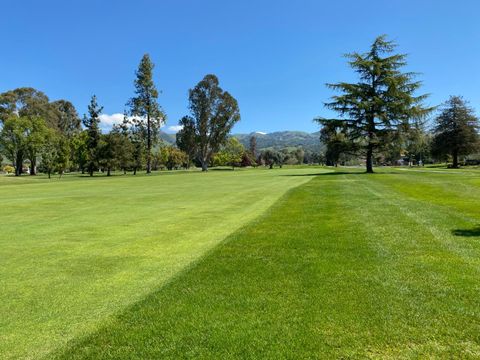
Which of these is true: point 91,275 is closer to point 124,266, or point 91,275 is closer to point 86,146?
point 124,266

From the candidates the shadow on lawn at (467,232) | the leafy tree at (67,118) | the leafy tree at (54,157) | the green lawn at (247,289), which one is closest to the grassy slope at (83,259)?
the green lawn at (247,289)

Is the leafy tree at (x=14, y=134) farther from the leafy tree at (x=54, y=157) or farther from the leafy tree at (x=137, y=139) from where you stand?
the leafy tree at (x=137, y=139)

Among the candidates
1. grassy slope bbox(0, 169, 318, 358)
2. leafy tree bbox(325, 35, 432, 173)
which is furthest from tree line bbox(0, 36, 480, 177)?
grassy slope bbox(0, 169, 318, 358)

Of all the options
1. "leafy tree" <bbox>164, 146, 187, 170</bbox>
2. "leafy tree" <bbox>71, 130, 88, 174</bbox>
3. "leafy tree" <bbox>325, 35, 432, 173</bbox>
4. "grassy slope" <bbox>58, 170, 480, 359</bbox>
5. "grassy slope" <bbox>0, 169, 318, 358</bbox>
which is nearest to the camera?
"grassy slope" <bbox>58, 170, 480, 359</bbox>

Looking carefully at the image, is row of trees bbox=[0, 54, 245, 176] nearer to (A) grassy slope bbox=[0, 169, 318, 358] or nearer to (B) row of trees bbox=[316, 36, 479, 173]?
(B) row of trees bbox=[316, 36, 479, 173]

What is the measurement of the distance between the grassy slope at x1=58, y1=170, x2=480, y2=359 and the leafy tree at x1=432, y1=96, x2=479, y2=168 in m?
76.2

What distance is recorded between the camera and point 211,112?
297ft

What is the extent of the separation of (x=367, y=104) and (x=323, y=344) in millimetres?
43641

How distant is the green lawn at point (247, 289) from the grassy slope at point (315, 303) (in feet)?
0.07

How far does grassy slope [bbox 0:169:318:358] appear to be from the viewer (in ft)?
16.1

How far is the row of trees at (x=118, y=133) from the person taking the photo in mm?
74375

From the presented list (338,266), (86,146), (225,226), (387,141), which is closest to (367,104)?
(387,141)

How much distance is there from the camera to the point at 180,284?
20.6 ft

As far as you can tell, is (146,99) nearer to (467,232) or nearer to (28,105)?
(28,105)
